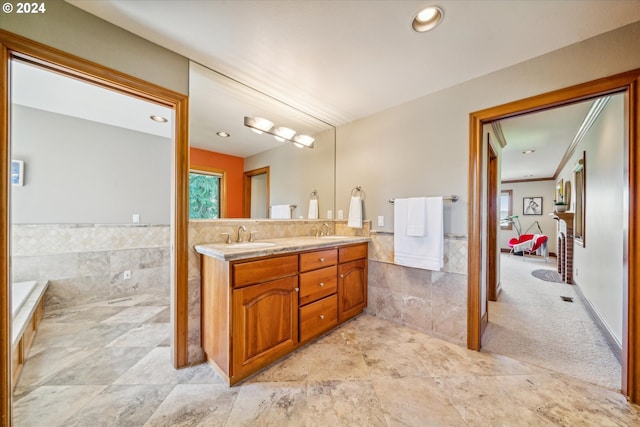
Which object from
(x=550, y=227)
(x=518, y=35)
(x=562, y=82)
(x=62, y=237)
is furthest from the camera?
(x=550, y=227)

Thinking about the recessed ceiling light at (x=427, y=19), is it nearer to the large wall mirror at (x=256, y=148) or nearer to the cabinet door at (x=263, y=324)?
the large wall mirror at (x=256, y=148)

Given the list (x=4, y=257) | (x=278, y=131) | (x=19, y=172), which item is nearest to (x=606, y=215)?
(x=278, y=131)

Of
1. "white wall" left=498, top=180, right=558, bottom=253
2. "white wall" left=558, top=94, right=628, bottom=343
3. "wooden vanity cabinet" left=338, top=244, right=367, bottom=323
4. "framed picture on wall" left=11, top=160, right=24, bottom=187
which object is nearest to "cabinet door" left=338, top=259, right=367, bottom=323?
"wooden vanity cabinet" left=338, top=244, right=367, bottom=323

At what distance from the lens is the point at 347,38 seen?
150 cm

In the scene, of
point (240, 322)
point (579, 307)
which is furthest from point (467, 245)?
point (579, 307)

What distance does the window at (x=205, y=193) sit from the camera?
1.78 metres

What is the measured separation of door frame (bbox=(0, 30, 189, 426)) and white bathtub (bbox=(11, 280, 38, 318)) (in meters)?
1.00

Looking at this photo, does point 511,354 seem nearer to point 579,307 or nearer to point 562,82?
point 579,307

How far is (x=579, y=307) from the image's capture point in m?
2.82

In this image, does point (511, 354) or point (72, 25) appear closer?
point (72, 25)

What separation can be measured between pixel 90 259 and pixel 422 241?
382 cm

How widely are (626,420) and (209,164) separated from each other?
315cm

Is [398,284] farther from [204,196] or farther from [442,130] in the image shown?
[204,196]

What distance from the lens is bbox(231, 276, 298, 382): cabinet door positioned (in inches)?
58.1
